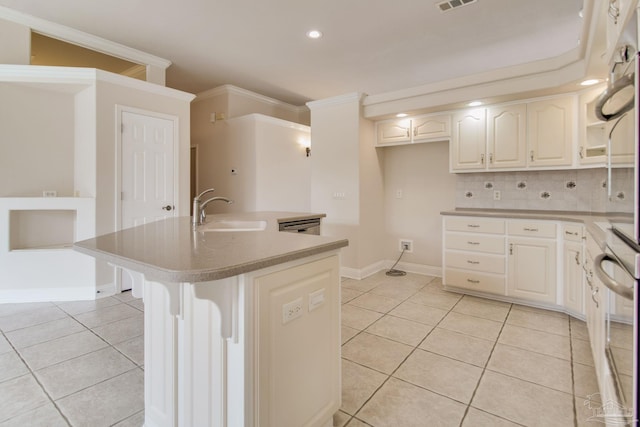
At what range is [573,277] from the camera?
2.76 m

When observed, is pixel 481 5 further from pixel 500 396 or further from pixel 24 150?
pixel 24 150

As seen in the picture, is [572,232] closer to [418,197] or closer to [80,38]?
[418,197]

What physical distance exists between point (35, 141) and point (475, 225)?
4.84 metres

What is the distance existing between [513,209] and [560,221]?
28.0 inches

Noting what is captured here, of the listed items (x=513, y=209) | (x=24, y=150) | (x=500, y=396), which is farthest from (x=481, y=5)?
(x=24, y=150)

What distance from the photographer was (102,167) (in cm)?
A: 346

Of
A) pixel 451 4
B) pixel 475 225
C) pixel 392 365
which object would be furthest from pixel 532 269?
pixel 451 4

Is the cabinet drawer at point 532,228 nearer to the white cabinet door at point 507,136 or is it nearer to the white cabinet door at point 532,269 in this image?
the white cabinet door at point 532,269

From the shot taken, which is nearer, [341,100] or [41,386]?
[41,386]

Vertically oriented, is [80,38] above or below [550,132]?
above

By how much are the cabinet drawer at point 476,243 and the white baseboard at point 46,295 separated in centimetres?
390

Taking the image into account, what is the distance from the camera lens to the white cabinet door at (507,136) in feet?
10.8

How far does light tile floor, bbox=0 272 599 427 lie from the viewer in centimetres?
162

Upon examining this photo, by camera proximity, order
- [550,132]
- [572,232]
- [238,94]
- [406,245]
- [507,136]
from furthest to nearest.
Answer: [238,94] → [406,245] → [507,136] → [550,132] → [572,232]
